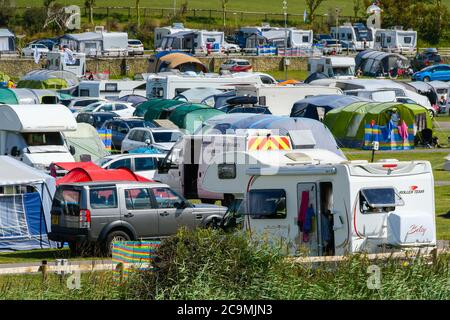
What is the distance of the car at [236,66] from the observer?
69.6m

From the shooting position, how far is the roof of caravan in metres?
29.4

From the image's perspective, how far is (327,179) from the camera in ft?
55.7

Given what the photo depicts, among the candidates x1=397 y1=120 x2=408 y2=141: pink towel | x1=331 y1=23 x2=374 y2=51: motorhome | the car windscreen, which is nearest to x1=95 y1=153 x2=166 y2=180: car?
the car windscreen

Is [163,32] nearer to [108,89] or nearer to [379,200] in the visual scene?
[108,89]

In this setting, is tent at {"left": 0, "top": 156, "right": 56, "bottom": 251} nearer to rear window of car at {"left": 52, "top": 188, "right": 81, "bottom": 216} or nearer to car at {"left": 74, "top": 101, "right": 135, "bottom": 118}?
rear window of car at {"left": 52, "top": 188, "right": 81, "bottom": 216}

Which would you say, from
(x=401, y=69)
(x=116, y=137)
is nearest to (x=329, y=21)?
(x=401, y=69)

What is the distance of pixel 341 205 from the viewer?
55.1 ft

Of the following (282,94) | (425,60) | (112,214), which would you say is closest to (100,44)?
(425,60)

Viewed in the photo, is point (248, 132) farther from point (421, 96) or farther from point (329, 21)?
point (329, 21)

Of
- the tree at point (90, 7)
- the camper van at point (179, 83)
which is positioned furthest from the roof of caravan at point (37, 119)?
the tree at point (90, 7)

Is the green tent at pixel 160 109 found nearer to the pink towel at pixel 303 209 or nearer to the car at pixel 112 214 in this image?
the car at pixel 112 214

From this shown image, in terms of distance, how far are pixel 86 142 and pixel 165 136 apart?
2.52m

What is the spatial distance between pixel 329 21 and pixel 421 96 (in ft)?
185

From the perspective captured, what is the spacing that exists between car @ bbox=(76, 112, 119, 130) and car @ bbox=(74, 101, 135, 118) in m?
2.39
